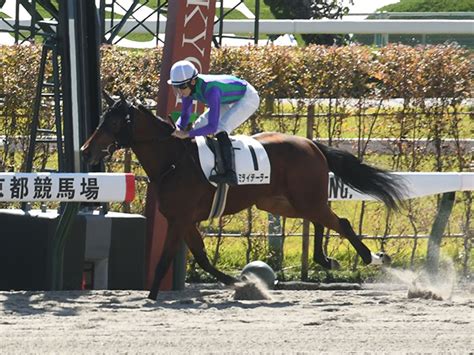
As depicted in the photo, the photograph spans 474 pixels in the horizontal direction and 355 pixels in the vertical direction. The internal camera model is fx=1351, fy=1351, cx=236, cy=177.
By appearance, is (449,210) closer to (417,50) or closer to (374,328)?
(417,50)

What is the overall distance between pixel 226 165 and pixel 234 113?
0.42 metres

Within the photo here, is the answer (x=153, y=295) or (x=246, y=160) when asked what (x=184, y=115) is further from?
(x=153, y=295)

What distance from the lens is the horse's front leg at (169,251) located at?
953 cm

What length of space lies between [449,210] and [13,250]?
3542mm

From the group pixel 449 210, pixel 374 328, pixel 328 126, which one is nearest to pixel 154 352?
pixel 374 328

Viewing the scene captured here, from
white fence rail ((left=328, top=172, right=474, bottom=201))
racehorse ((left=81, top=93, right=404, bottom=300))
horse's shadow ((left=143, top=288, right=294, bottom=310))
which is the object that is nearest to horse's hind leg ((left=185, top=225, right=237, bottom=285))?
racehorse ((left=81, top=93, right=404, bottom=300))

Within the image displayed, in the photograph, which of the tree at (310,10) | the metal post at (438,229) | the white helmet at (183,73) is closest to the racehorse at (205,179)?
the white helmet at (183,73)

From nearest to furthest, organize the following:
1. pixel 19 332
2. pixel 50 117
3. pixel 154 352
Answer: pixel 154 352 → pixel 19 332 → pixel 50 117

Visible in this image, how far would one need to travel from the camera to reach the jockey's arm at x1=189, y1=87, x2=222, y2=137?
31.1 ft

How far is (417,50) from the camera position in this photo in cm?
1204

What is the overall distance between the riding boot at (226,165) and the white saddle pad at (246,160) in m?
0.07

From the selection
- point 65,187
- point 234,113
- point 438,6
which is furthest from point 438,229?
point 438,6

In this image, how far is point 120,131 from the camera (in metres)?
9.50

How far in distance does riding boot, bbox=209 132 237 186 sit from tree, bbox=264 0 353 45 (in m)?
18.1
